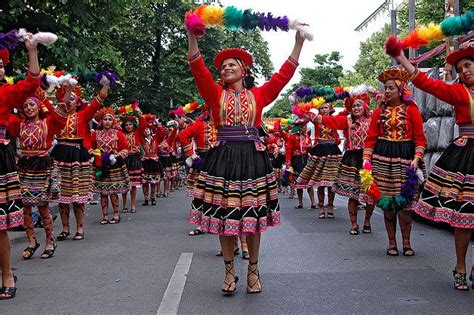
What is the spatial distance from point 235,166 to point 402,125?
2.77 m

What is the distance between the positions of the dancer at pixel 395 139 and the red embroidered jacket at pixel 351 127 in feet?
6.96

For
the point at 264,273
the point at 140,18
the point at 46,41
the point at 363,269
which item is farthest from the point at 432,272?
the point at 140,18

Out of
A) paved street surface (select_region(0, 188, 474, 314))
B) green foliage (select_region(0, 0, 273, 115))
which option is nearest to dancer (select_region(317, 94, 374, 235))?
paved street surface (select_region(0, 188, 474, 314))

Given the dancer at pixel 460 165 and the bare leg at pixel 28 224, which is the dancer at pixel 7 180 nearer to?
the bare leg at pixel 28 224

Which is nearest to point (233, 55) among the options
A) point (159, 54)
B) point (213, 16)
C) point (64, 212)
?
point (213, 16)

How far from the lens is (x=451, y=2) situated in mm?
14641

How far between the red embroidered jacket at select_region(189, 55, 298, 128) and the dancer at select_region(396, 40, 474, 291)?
116 cm

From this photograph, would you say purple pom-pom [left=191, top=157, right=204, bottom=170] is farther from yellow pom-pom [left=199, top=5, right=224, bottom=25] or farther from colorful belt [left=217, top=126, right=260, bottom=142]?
yellow pom-pom [left=199, top=5, right=224, bottom=25]

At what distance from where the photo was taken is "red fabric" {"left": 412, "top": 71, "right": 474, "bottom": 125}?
5.75 meters

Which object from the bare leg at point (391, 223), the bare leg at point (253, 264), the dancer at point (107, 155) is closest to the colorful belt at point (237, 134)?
the bare leg at point (253, 264)

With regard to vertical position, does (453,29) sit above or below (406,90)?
above

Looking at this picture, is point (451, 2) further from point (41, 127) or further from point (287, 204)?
point (41, 127)

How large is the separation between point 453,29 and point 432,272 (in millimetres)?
2597

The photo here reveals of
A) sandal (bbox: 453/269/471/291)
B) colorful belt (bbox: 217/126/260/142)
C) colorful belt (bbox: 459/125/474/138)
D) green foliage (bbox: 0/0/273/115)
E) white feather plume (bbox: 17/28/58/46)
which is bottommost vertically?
sandal (bbox: 453/269/471/291)
